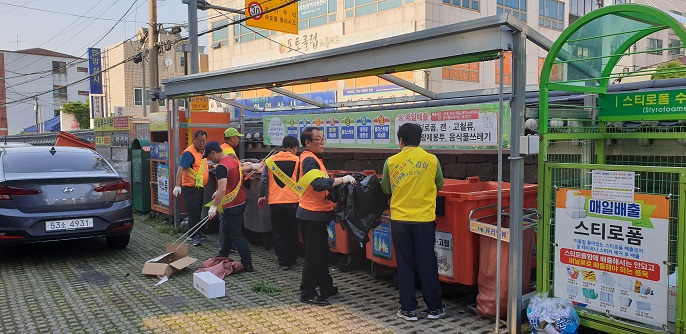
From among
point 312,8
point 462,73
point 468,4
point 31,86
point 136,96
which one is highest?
point 312,8

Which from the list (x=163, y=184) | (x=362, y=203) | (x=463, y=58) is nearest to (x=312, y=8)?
(x=163, y=184)

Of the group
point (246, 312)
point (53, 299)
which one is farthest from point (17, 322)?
point (246, 312)

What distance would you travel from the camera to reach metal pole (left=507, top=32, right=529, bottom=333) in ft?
13.7

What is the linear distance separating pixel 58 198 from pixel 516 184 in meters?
5.39

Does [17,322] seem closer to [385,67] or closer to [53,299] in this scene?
[53,299]

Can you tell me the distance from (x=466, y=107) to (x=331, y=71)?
168 cm

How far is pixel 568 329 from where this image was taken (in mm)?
4078

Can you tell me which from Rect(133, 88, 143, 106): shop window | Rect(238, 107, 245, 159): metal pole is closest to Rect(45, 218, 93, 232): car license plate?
Rect(238, 107, 245, 159): metal pole

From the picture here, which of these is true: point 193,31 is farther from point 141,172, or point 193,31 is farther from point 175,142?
point 175,142

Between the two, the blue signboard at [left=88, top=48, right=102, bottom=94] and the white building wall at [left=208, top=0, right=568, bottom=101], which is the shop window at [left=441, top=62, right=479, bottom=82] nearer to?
the white building wall at [left=208, top=0, right=568, bottom=101]

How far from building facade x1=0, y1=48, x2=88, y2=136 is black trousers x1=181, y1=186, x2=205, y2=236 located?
56.8m

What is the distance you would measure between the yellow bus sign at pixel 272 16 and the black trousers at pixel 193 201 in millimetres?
6619

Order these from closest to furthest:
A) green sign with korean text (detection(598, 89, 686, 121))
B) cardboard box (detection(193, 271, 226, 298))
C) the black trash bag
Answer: green sign with korean text (detection(598, 89, 686, 121)) < the black trash bag < cardboard box (detection(193, 271, 226, 298))

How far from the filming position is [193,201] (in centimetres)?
810
